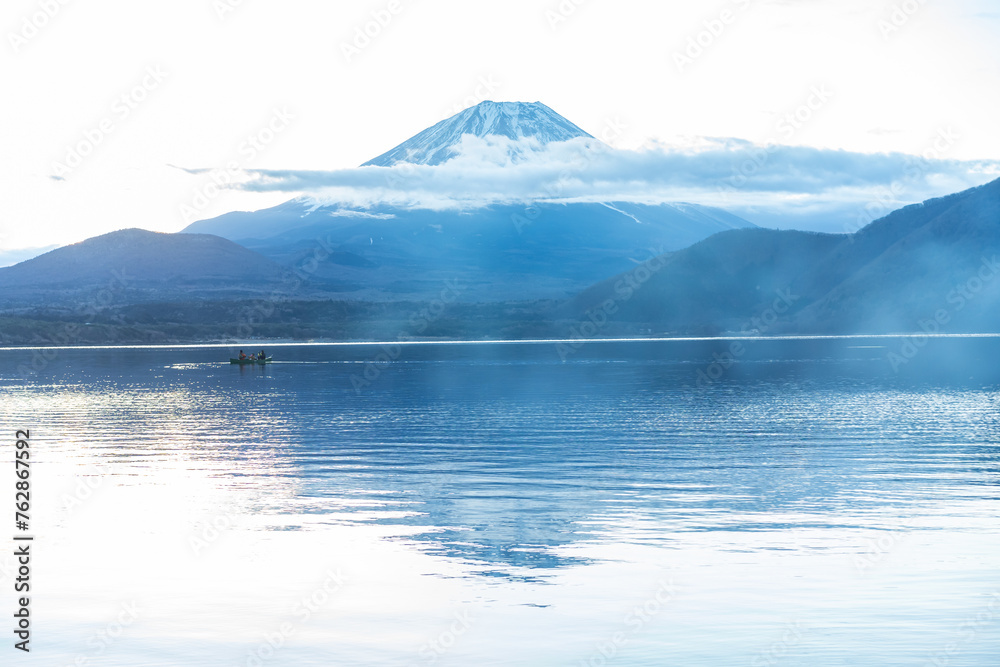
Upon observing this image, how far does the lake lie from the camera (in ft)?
58.2

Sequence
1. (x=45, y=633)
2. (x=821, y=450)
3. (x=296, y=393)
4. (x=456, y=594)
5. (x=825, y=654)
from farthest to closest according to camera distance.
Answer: (x=296, y=393), (x=821, y=450), (x=456, y=594), (x=45, y=633), (x=825, y=654)

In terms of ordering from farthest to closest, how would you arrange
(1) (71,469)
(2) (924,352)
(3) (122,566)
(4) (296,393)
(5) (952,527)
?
(2) (924,352)
(4) (296,393)
(1) (71,469)
(5) (952,527)
(3) (122,566)

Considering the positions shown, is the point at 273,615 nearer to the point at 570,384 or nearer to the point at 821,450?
the point at 821,450

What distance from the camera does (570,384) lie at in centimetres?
8388

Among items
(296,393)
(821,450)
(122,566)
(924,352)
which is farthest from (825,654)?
(924,352)

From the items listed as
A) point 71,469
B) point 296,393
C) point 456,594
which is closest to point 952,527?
point 456,594

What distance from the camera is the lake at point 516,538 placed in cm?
1773

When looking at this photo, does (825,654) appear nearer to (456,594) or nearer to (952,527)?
(456,594)

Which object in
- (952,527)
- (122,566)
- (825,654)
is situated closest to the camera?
(825,654)

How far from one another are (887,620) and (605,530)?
27.7ft

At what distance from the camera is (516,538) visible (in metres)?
25.1

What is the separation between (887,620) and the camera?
1842 centimetres

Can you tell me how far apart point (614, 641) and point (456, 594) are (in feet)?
12.1

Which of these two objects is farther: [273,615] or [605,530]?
[605,530]
